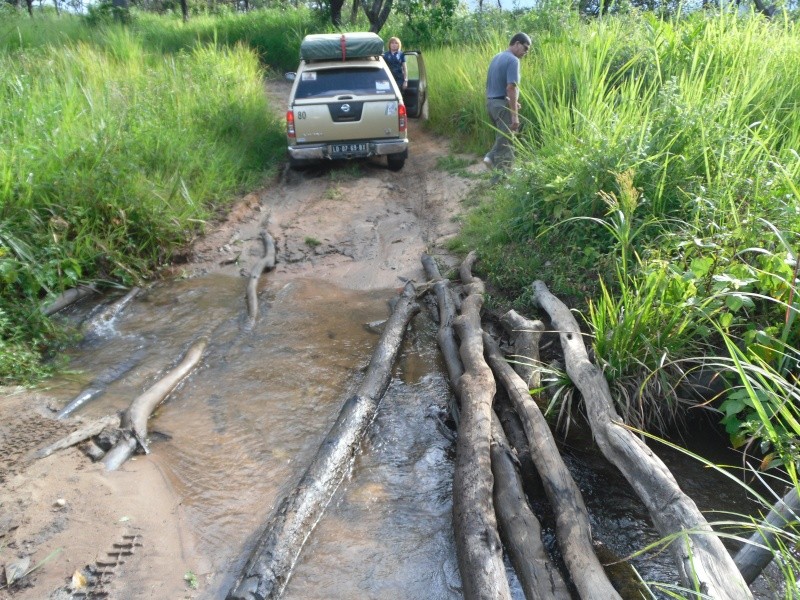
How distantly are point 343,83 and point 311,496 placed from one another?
7153mm

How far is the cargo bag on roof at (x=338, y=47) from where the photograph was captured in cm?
975

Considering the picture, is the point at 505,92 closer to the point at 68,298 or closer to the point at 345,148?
the point at 345,148

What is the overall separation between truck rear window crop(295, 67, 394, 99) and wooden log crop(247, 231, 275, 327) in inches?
101

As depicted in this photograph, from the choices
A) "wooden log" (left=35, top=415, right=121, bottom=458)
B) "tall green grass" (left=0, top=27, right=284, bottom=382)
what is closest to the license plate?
"tall green grass" (left=0, top=27, right=284, bottom=382)

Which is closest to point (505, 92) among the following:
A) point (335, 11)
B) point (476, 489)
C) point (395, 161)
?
point (395, 161)

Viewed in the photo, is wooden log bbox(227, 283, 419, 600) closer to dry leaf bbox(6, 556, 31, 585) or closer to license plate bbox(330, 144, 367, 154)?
dry leaf bbox(6, 556, 31, 585)

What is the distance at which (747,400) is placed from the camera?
3650 millimetres

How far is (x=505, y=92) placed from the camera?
840 centimetres

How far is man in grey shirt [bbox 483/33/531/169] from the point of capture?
8.09 metres

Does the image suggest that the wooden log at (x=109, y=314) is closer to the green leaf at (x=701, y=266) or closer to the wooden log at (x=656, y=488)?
the wooden log at (x=656, y=488)

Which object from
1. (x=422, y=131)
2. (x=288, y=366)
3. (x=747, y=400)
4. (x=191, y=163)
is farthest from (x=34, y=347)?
(x=422, y=131)

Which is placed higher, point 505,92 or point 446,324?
point 505,92

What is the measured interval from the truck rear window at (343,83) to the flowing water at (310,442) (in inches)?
155

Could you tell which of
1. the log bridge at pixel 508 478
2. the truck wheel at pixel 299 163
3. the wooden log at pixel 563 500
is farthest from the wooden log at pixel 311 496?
the truck wheel at pixel 299 163
